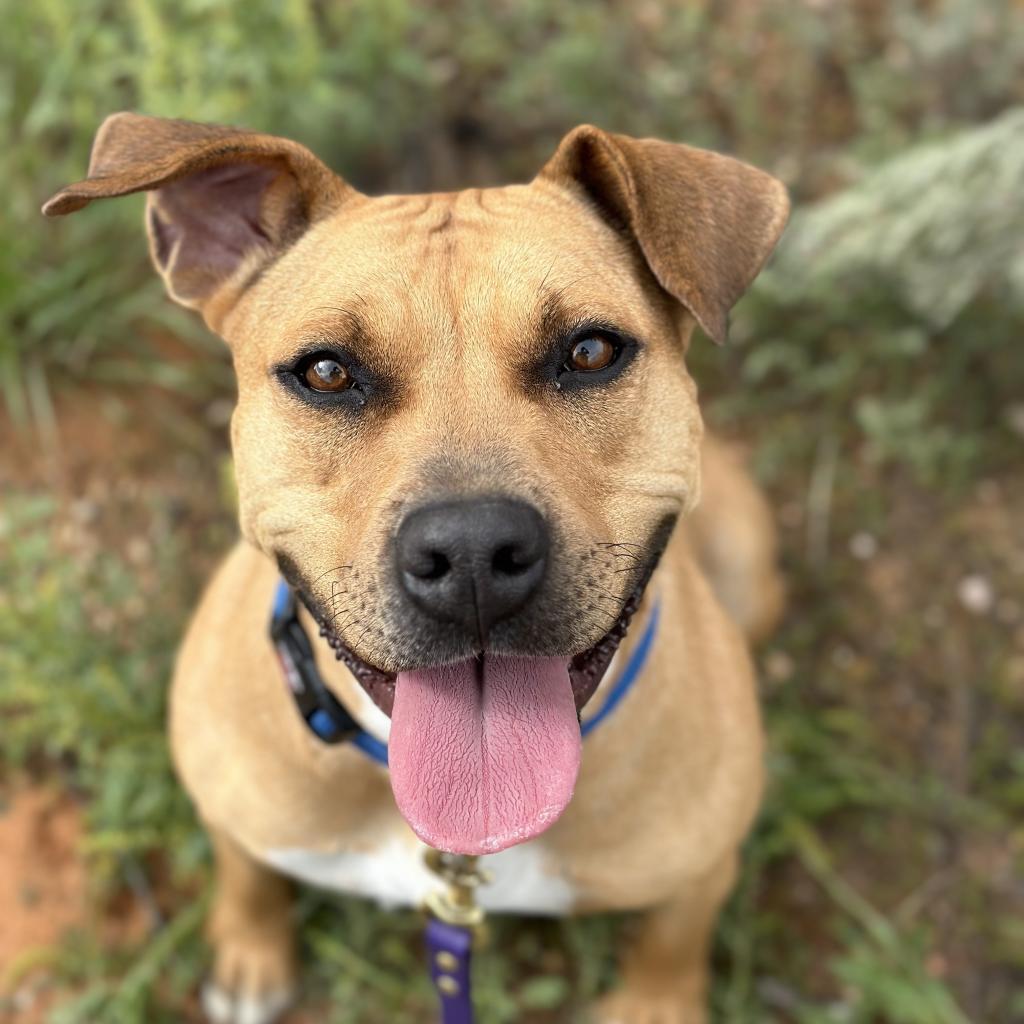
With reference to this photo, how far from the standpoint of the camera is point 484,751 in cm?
209

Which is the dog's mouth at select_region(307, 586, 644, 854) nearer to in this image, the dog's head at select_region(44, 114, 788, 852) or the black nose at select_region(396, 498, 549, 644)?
the dog's head at select_region(44, 114, 788, 852)

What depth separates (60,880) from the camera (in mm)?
3453

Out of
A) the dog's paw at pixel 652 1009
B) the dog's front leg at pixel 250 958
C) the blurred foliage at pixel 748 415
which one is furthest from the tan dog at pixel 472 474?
the blurred foliage at pixel 748 415

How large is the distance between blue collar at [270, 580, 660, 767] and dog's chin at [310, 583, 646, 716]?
221mm

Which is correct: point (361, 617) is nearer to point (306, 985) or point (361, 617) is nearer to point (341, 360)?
point (341, 360)

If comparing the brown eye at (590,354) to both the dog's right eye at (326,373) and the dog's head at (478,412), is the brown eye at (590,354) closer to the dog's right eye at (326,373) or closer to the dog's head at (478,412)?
the dog's head at (478,412)

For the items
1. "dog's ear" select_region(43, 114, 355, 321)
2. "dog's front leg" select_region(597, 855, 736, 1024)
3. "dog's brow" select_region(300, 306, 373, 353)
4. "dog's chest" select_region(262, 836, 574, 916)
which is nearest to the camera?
"dog's brow" select_region(300, 306, 373, 353)

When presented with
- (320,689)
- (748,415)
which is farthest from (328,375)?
(748,415)

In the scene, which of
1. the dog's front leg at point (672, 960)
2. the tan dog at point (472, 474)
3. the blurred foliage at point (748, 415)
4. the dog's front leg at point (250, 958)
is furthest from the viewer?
the blurred foliage at point (748, 415)

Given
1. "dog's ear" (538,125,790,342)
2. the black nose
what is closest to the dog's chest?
the black nose

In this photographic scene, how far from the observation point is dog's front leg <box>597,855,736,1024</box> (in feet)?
9.49

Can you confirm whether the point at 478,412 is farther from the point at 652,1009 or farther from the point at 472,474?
the point at 652,1009

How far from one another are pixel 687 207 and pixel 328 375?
775mm

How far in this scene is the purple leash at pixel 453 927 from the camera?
245 cm
